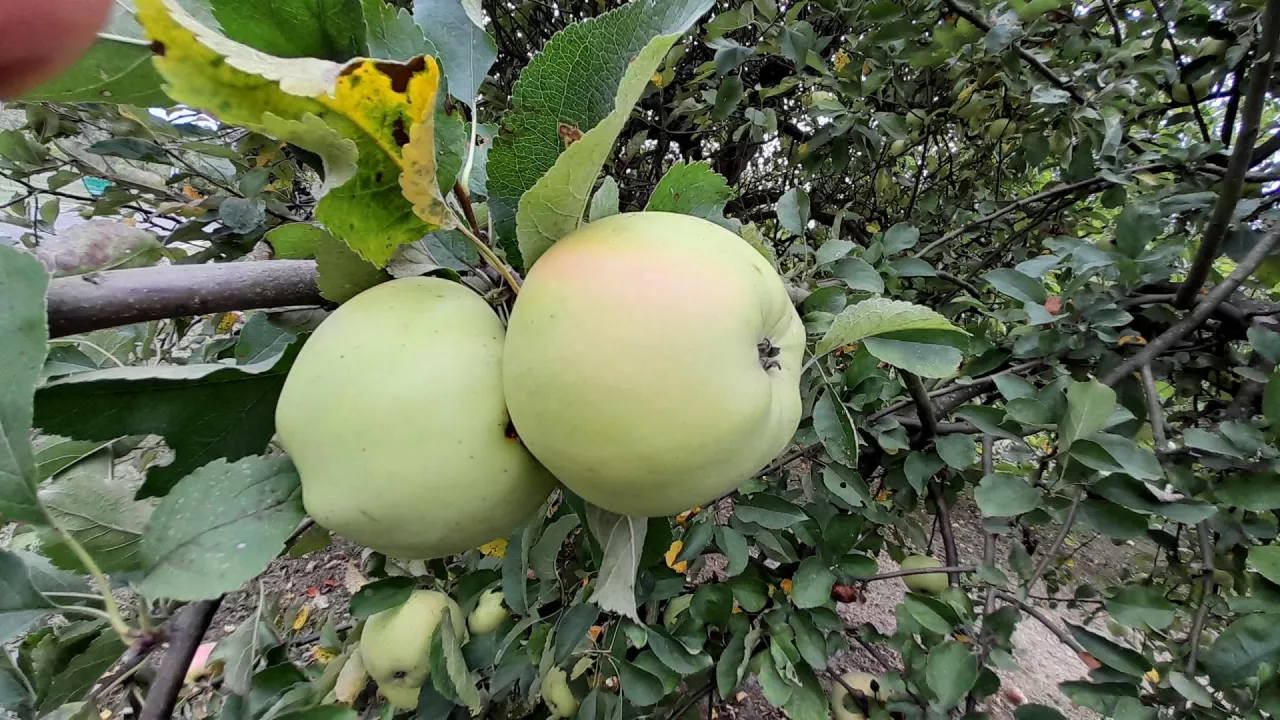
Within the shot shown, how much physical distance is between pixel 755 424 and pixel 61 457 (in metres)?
0.73

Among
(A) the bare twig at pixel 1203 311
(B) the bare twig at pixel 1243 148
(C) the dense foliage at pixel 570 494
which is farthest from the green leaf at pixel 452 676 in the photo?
(B) the bare twig at pixel 1243 148

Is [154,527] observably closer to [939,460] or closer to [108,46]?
[108,46]

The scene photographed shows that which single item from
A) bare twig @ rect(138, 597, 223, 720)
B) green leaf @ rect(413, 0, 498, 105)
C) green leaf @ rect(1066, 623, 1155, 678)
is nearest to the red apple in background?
green leaf @ rect(413, 0, 498, 105)

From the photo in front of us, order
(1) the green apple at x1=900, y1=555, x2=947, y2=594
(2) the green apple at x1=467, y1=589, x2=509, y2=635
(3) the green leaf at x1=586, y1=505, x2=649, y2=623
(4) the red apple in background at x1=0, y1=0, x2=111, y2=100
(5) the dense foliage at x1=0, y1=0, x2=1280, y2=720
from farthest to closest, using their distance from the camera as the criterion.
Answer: (1) the green apple at x1=900, y1=555, x2=947, y2=594, (2) the green apple at x1=467, y1=589, x2=509, y2=635, (3) the green leaf at x1=586, y1=505, x2=649, y2=623, (5) the dense foliage at x1=0, y1=0, x2=1280, y2=720, (4) the red apple in background at x1=0, y1=0, x2=111, y2=100

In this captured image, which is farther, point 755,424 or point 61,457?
point 61,457

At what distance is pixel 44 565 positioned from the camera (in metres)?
0.76

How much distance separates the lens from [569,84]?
20.1 inches

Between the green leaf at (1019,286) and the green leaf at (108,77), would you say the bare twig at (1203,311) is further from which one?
the green leaf at (108,77)

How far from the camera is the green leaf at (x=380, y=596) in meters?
0.87

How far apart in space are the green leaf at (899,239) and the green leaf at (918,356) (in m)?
Result: 0.42

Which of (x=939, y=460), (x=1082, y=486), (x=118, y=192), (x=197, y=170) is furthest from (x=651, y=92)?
(x=1082, y=486)

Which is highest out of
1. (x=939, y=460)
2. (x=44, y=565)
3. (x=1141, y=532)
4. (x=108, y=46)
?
(x=108, y=46)

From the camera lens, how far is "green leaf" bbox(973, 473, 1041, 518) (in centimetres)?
82

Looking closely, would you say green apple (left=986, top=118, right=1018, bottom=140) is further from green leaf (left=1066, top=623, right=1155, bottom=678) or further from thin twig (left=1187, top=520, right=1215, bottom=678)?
green leaf (left=1066, top=623, right=1155, bottom=678)
